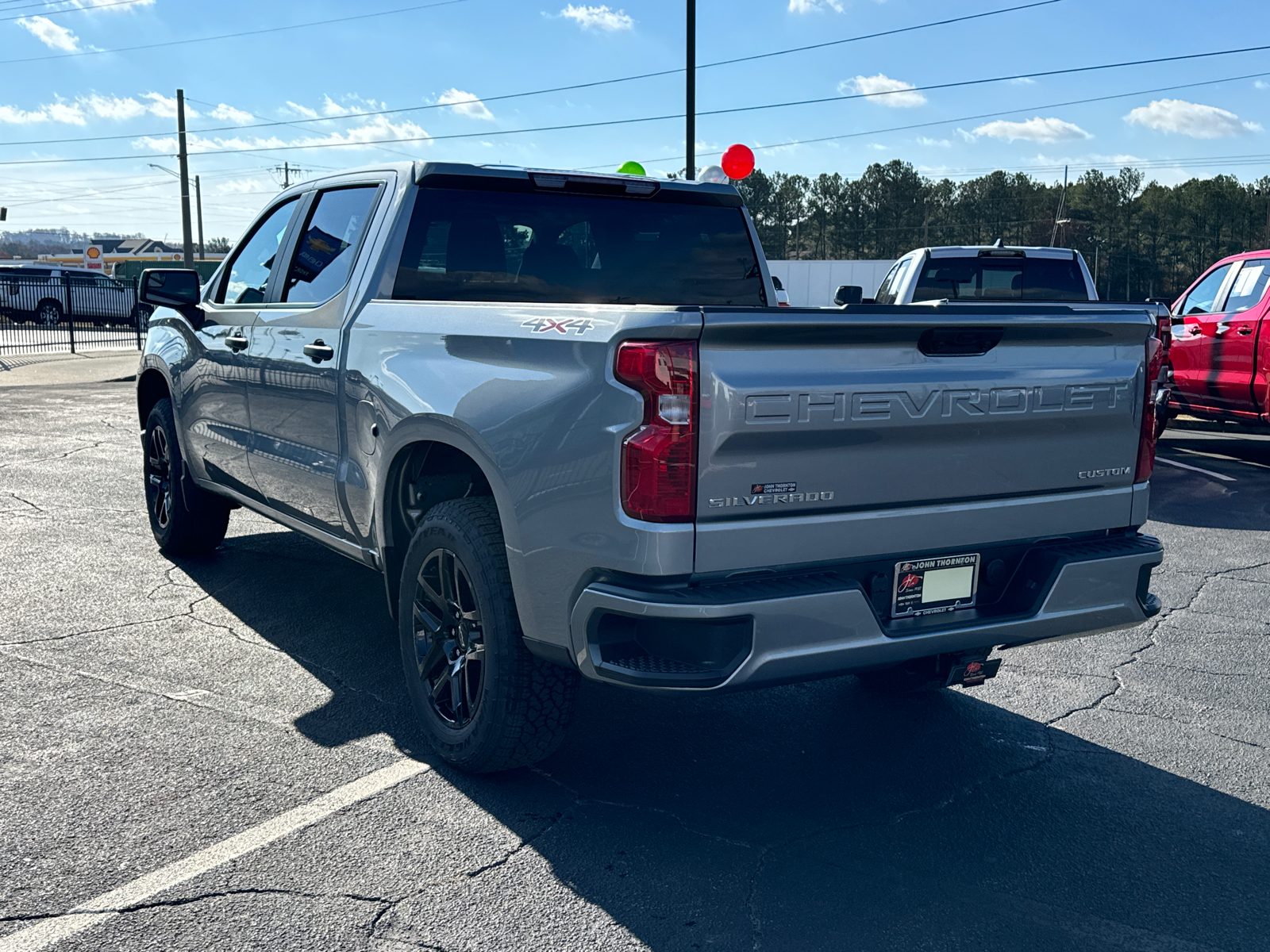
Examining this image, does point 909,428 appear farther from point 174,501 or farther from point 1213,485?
point 1213,485

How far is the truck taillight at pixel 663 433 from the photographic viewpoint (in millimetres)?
2975

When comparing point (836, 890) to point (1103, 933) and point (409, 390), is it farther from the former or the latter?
point (409, 390)

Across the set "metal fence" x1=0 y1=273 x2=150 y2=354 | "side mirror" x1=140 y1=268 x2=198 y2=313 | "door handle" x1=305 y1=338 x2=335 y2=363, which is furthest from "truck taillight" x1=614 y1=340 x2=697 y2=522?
"metal fence" x1=0 y1=273 x2=150 y2=354

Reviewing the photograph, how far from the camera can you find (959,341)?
11.1ft

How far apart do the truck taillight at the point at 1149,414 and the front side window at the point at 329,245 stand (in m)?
3.00

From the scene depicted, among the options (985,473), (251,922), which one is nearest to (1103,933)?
(985,473)

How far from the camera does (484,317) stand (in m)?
3.66

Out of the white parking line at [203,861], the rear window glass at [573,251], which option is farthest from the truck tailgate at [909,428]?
the rear window glass at [573,251]

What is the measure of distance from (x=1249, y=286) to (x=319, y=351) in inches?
393

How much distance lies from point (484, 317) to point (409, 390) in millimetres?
455

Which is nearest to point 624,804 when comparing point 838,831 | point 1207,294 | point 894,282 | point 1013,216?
point 838,831

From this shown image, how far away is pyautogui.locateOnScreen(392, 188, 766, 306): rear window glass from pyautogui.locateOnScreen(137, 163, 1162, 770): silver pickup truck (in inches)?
0.5

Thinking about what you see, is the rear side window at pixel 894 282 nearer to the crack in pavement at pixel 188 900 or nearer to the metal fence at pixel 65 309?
the crack in pavement at pixel 188 900

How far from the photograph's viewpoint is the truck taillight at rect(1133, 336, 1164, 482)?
3.77 meters
